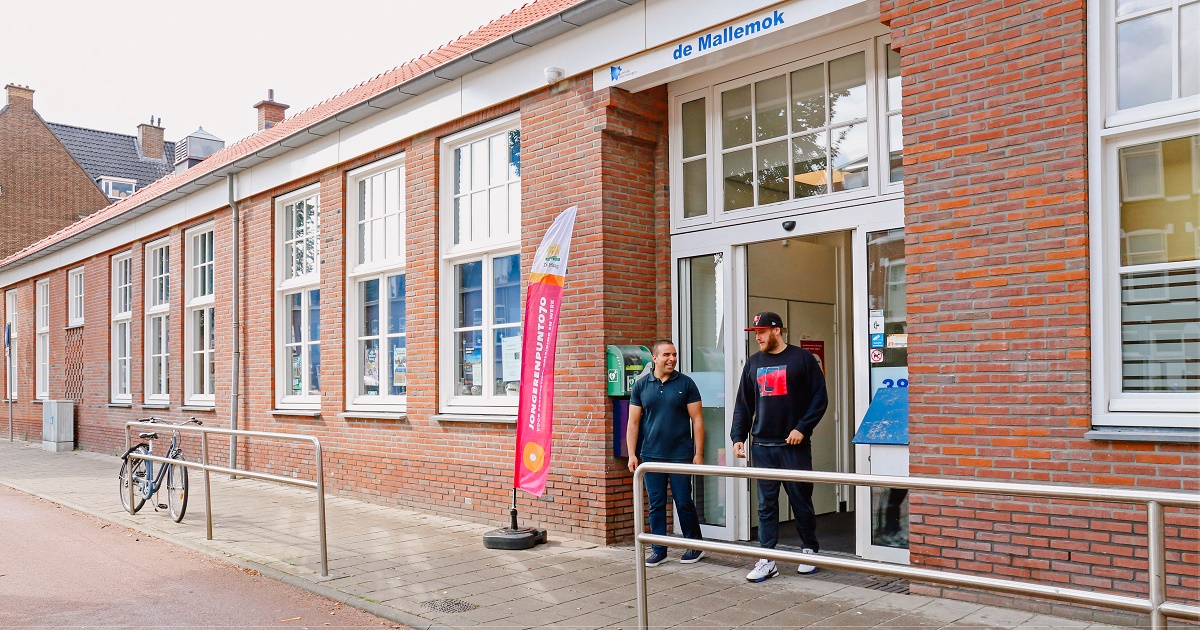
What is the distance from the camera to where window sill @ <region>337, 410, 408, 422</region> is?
9.75 meters

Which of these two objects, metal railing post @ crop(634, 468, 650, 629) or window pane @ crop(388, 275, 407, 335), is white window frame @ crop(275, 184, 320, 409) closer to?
window pane @ crop(388, 275, 407, 335)

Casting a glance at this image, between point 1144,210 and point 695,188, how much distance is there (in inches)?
140

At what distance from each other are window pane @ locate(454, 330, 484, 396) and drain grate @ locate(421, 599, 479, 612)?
343 centimetres

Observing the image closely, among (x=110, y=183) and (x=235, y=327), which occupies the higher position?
(x=110, y=183)

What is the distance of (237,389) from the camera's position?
42.0 feet

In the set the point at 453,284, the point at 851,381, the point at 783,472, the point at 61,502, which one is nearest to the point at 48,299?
the point at 61,502

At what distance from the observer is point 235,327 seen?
12.9 meters

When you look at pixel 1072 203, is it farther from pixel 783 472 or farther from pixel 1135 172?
pixel 783 472

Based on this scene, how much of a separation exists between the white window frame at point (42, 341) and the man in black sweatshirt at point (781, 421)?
19.1m

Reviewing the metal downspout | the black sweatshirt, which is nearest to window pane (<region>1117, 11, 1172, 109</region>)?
the black sweatshirt

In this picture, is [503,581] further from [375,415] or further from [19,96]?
[19,96]

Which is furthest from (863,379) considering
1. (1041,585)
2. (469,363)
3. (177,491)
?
(177,491)

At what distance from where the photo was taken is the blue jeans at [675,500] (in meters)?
6.68

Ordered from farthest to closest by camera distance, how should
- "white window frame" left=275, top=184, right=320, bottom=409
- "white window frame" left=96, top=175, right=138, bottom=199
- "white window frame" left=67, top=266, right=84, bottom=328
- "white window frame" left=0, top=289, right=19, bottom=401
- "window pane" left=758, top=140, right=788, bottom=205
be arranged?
"white window frame" left=96, top=175, right=138, bottom=199 < "white window frame" left=0, top=289, right=19, bottom=401 < "white window frame" left=67, top=266, right=84, bottom=328 < "white window frame" left=275, top=184, right=320, bottom=409 < "window pane" left=758, top=140, right=788, bottom=205
